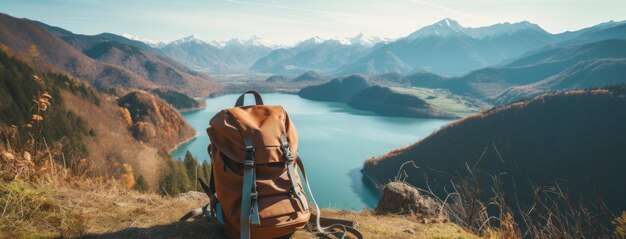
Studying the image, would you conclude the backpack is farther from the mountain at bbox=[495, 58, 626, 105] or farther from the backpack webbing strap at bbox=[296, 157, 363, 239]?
the mountain at bbox=[495, 58, 626, 105]

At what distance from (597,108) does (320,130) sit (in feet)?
152

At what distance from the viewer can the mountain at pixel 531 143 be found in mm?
45844

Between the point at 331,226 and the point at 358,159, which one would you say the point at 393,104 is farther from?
the point at 331,226

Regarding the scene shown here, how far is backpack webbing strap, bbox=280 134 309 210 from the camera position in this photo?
2.50m

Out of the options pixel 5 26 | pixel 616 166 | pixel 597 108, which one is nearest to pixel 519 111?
pixel 597 108

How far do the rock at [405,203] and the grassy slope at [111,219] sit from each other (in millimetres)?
231

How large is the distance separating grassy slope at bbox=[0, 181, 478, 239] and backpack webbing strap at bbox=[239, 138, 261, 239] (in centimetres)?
46

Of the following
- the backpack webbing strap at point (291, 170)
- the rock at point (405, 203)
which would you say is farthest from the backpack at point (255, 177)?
the rock at point (405, 203)

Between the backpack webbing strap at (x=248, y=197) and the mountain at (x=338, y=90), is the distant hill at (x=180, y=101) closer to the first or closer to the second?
the mountain at (x=338, y=90)

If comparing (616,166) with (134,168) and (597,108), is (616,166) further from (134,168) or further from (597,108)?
(134,168)

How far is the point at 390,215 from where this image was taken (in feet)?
11.9

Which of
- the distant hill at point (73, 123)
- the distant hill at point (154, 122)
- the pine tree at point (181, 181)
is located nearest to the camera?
the pine tree at point (181, 181)

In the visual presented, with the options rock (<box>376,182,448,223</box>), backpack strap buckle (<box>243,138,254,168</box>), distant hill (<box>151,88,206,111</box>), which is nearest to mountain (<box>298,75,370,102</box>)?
distant hill (<box>151,88,206,111</box>)

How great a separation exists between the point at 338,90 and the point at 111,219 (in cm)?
16892
